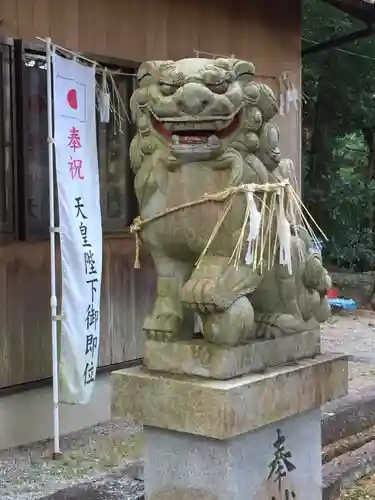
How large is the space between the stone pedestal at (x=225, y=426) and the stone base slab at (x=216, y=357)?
0.04 m

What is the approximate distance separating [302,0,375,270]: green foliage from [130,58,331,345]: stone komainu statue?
11.4 metres

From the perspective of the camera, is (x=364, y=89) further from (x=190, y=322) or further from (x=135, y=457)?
(x=190, y=322)

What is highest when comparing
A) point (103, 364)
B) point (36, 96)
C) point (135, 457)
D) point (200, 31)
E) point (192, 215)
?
point (200, 31)

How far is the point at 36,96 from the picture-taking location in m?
5.60

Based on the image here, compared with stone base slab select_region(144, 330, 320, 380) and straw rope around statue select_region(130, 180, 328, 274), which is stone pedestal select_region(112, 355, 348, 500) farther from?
straw rope around statue select_region(130, 180, 328, 274)

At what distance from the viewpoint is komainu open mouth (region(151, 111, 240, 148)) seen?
3.16 metres


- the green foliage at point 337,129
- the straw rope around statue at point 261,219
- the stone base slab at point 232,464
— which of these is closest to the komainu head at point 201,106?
the straw rope around statue at point 261,219

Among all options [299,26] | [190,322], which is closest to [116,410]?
[190,322]

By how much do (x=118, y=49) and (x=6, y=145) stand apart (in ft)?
4.52

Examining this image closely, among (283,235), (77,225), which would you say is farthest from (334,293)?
(283,235)

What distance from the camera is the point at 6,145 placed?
212 inches

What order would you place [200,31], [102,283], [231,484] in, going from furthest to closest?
[200,31] < [102,283] < [231,484]

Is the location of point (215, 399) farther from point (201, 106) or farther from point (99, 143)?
point (99, 143)

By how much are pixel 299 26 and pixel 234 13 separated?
125 centimetres
